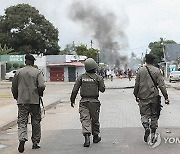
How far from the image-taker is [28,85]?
8086 mm

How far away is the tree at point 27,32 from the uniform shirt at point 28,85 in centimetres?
6548

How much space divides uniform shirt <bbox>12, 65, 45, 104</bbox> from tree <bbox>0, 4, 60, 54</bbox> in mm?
65482

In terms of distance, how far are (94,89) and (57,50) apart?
69.9 metres

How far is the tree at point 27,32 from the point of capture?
243ft

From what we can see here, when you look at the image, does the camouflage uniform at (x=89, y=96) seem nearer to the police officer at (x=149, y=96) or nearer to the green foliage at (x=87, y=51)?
the police officer at (x=149, y=96)

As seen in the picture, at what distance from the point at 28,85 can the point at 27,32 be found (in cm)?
6631

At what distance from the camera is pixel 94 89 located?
338 inches

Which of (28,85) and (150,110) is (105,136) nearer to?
(150,110)

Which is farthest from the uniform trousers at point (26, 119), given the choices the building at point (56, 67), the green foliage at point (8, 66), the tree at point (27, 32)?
the tree at point (27, 32)

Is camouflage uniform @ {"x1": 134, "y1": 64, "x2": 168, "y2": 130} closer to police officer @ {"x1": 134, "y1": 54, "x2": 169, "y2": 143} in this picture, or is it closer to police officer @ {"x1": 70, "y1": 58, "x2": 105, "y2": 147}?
police officer @ {"x1": 134, "y1": 54, "x2": 169, "y2": 143}

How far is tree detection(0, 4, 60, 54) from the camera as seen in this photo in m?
74.1

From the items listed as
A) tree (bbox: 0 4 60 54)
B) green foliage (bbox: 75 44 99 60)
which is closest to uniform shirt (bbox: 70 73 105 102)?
tree (bbox: 0 4 60 54)

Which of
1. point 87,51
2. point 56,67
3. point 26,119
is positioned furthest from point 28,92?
point 87,51

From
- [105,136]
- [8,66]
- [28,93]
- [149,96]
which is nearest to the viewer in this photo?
[28,93]
